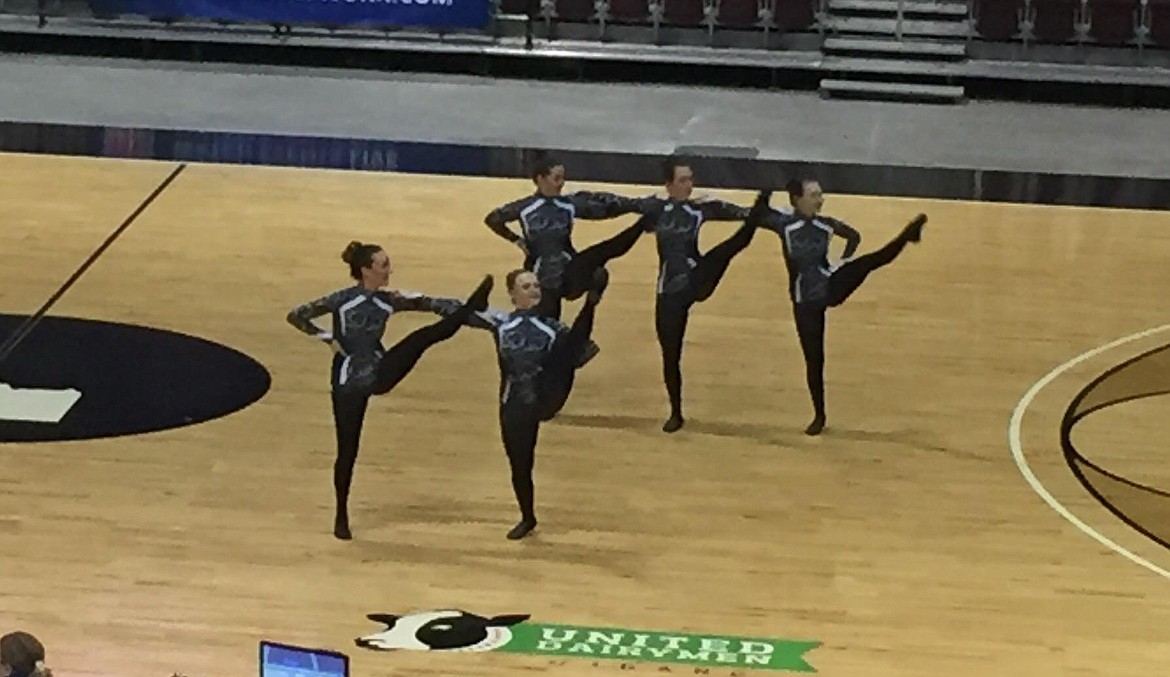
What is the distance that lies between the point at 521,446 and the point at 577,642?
3.49ft

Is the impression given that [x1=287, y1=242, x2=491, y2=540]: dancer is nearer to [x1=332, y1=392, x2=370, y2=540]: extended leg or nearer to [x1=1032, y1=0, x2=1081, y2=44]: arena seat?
[x1=332, y1=392, x2=370, y2=540]: extended leg

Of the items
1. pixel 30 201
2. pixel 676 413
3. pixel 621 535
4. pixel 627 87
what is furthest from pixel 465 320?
pixel 627 87

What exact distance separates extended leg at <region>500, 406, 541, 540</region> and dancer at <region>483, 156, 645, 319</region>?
1173mm

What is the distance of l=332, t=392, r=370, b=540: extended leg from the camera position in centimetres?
873

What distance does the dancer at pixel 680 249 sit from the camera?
9.98m

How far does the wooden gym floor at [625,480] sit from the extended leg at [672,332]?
356mm

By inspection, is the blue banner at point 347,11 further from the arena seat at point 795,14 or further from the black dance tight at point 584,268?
the black dance tight at point 584,268

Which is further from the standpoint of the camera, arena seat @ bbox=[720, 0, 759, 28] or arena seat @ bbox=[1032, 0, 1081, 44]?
arena seat @ bbox=[720, 0, 759, 28]

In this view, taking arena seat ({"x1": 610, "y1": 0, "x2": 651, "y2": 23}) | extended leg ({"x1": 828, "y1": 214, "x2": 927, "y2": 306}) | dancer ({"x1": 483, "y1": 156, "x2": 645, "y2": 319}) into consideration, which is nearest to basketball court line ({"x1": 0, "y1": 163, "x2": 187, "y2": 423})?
dancer ({"x1": 483, "y1": 156, "x2": 645, "y2": 319})

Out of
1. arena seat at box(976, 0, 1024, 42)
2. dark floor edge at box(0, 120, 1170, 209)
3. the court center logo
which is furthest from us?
arena seat at box(976, 0, 1024, 42)

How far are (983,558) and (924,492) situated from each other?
882 mm

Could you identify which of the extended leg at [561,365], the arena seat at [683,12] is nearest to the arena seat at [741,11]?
the arena seat at [683,12]

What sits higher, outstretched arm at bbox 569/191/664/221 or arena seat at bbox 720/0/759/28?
arena seat at bbox 720/0/759/28

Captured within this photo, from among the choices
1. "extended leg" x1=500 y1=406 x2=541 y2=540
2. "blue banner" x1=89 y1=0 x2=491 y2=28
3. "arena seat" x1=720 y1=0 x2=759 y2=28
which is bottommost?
"extended leg" x1=500 y1=406 x2=541 y2=540
